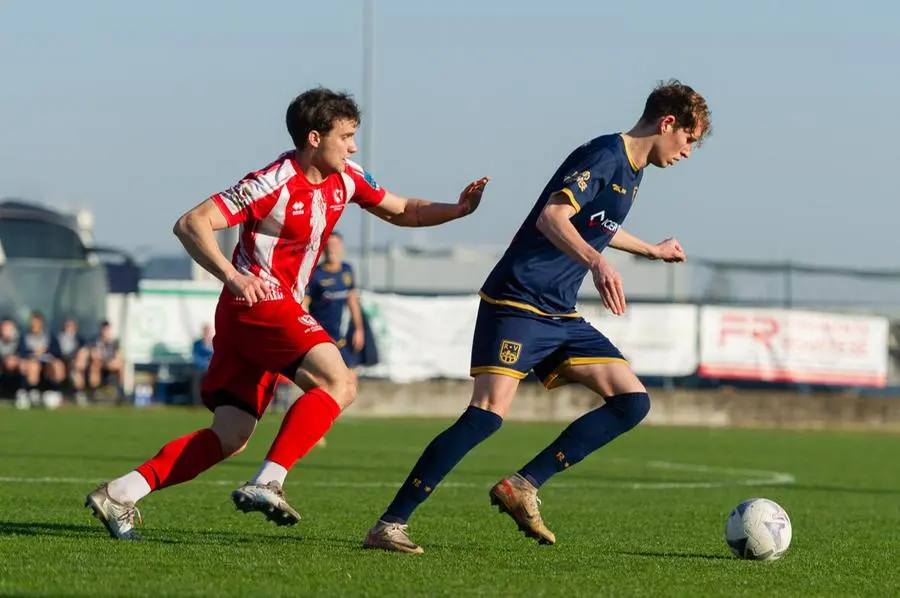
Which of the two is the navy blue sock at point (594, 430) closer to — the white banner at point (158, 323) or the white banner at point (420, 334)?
the white banner at point (420, 334)

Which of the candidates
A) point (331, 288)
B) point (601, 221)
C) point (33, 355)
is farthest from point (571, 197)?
point (33, 355)

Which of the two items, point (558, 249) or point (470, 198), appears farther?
point (470, 198)

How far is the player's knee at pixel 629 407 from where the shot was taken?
7270mm

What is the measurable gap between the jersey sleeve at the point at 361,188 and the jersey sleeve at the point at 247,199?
1.55 feet

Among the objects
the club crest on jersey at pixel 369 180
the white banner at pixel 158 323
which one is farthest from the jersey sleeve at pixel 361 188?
the white banner at pixel 158 323

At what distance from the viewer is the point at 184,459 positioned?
279 inches

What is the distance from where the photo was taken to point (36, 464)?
1215cm

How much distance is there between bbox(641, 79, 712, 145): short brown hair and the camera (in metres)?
7.11

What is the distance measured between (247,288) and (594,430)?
5.88 ft

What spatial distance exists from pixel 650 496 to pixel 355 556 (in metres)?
4.73

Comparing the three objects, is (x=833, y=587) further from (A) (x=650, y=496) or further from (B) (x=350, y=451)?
(B) (x=350, y=451)

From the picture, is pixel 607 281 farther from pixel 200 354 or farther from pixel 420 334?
pixel 420 334

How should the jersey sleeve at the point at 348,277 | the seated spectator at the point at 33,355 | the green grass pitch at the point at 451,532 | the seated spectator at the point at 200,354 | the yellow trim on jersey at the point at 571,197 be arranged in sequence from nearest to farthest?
the green grass pitch at the point at 451,532 < the yellow trim on jersey at the point at 571,197 < the jersey sleeve at the point at 348,277 < the seated spectator at the point at 33,355 < the seated spectator at the point at 200,354

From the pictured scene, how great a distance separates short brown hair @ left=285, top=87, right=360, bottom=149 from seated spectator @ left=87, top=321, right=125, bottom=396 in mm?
19298
